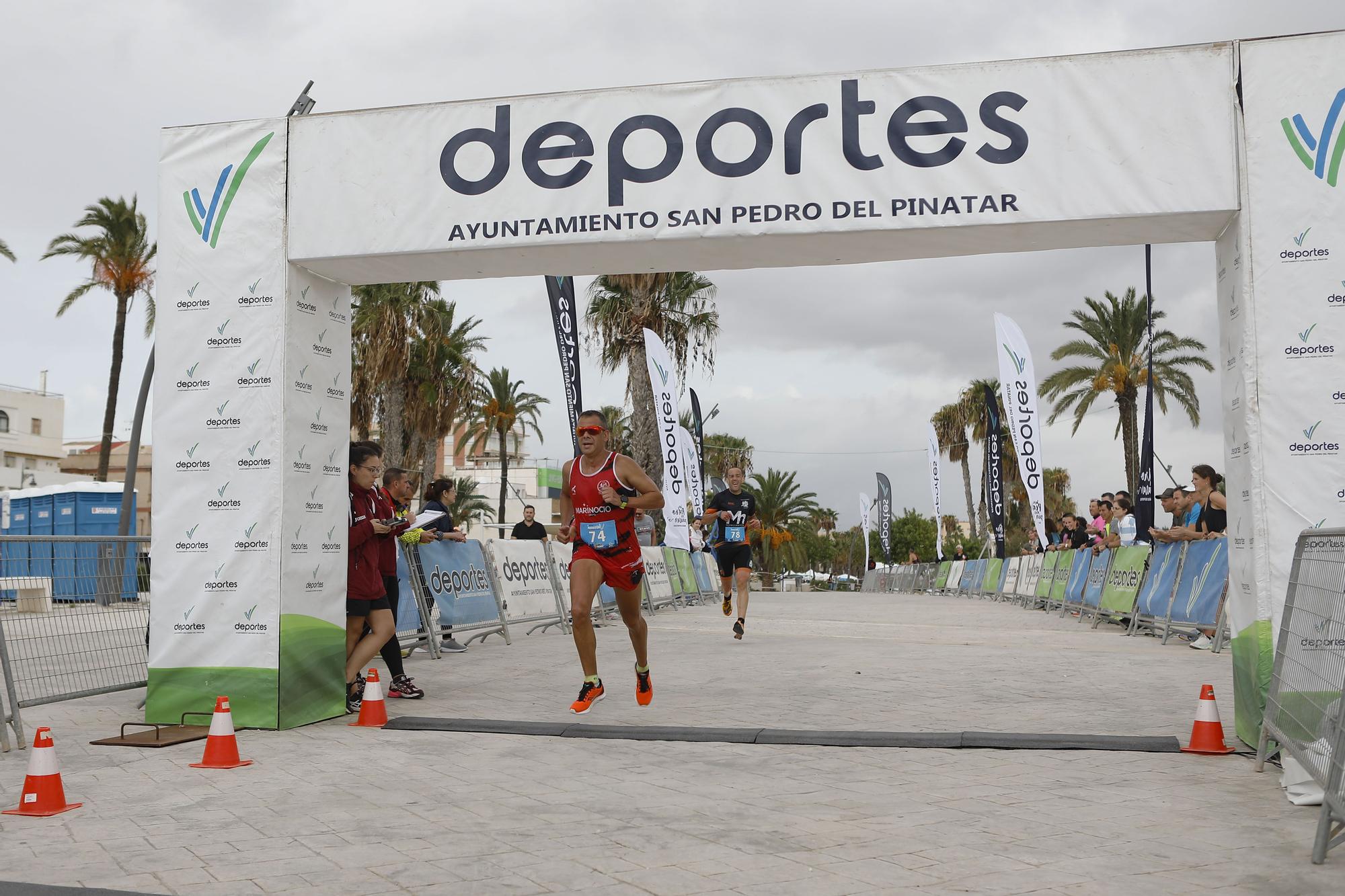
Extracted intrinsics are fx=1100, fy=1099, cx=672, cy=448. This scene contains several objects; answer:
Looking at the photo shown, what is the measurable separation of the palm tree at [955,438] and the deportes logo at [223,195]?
58.2 meters

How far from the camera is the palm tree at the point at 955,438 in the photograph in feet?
209

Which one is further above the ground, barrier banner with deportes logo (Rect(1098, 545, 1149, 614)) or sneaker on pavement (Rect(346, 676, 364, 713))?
barrier banner with deportes logo (Rect(1098, 545, 1149, 614))

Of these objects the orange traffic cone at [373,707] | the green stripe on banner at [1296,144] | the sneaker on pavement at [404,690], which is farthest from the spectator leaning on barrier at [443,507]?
the green stripe on banner at [1296,144]

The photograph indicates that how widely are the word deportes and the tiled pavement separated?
3630mm

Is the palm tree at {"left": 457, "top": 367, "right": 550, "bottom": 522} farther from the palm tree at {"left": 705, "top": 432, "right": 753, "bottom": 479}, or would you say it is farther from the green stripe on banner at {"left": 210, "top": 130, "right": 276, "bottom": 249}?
the green stripe on banner at {"left": 210, "top": 130, "right": 276, "bottom": 249}

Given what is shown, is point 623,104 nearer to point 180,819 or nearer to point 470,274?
point 470,274

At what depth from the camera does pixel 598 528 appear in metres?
7.55

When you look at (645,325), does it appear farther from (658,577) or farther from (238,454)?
(238,454)

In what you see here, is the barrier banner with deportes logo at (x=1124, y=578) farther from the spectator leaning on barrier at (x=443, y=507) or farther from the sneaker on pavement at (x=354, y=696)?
the sneaker on pavement at (x=354, y=696)

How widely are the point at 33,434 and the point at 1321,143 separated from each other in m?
76.5

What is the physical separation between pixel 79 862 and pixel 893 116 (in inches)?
232

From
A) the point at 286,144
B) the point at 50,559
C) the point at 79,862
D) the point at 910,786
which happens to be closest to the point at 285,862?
the point at 79,862

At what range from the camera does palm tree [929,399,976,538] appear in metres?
63.6

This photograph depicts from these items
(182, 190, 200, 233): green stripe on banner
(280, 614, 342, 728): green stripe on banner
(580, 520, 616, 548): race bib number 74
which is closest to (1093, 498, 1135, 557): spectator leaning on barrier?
(580, 520, 616, 548): race bib number 74
